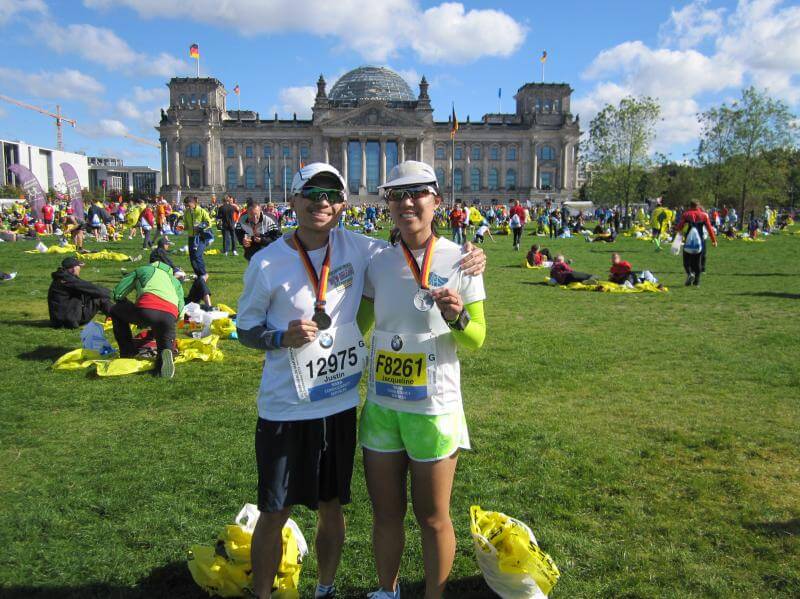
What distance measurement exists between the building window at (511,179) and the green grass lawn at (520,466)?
8708cm

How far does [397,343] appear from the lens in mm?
2887

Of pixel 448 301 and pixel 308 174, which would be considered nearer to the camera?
pixel 448 301

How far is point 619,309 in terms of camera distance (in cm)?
1168

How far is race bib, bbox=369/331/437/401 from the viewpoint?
9.34 feet

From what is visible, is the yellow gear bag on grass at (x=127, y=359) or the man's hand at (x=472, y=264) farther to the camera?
the yellow gear bag on grass at (x=127, y=359)

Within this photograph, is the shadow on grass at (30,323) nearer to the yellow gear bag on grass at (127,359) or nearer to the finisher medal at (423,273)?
the yellow gear bag on grass at (127,359)

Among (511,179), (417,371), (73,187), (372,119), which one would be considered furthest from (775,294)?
(511,179)

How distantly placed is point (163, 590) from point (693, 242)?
1361 cm

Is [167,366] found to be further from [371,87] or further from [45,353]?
[371,87]

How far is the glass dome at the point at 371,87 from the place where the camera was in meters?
103

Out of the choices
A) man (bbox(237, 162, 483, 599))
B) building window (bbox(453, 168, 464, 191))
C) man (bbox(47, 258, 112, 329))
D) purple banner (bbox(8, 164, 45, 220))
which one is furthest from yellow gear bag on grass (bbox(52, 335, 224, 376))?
building window (bbox(453, 168, 464, 191))

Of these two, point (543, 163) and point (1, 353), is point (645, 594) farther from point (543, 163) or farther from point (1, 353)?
point (543, 163)

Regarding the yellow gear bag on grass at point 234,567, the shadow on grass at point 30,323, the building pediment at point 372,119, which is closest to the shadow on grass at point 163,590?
the yellow gear bag on grass at point 234,567

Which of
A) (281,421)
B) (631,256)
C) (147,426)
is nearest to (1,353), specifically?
(147,426)
